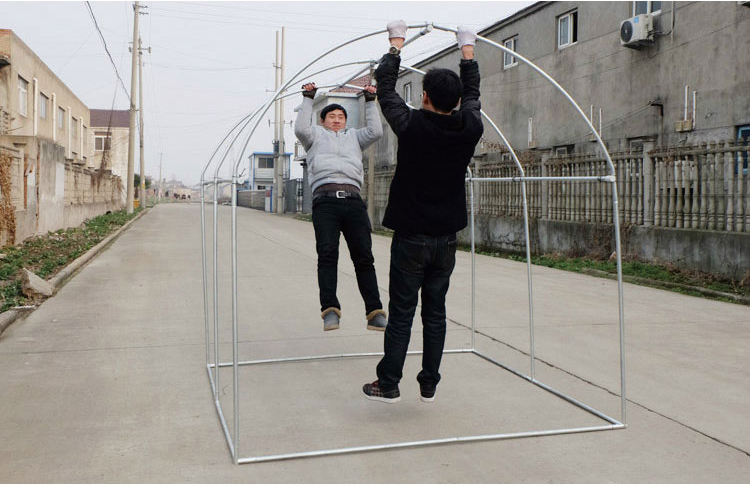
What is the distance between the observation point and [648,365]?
5.49m

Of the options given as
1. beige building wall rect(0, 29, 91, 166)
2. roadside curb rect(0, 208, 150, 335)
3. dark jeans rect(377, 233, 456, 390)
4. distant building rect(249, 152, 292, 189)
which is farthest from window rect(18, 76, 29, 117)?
distant building rect(249, 152, 292, 189)

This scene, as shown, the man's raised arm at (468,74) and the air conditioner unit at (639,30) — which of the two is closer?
the man's raised arm at (468,74)

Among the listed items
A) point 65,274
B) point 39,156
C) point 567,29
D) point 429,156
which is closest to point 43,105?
point 39,156

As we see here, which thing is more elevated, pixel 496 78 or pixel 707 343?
pixel 496 78

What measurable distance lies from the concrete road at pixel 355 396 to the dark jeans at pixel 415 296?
12.9 inches

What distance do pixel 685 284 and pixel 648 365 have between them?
5.15m

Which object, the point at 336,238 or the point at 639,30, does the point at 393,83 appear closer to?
the point at 336,238

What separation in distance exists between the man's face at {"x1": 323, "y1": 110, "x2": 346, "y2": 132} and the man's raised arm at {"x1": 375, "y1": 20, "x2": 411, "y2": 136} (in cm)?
128

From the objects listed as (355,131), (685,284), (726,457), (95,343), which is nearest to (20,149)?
(95,343)

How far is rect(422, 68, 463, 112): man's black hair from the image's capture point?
12.6 feet

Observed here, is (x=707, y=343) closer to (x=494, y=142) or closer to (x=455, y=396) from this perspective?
(x=455, y=396)

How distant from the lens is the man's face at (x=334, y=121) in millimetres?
5211

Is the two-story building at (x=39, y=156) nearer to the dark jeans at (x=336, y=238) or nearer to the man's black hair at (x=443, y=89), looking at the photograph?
the dark jeans at (x=336, y=238)

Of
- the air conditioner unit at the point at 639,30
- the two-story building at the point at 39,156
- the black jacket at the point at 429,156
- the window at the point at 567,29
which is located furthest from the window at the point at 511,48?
the black jacket at the point at 429,156
